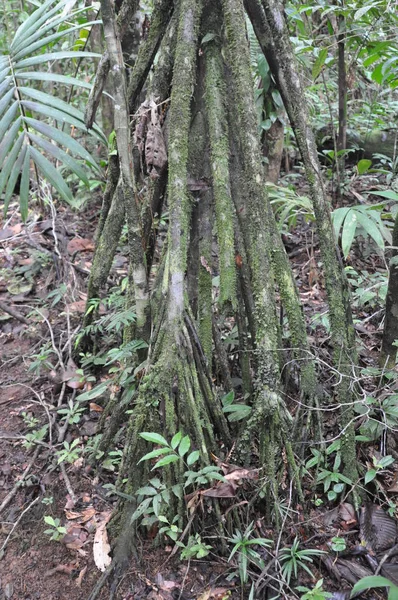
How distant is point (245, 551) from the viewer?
2133mm

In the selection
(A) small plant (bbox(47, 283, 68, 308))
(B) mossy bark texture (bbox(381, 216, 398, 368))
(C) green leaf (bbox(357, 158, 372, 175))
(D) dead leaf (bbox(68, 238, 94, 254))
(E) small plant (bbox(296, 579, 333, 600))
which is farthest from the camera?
(D) dead leaf (bbox(68, 238, 94, 254))

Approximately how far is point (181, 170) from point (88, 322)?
1.52 m

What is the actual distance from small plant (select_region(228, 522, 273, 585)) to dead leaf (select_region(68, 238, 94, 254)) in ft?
10.5

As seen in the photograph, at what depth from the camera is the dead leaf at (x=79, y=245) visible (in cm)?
474

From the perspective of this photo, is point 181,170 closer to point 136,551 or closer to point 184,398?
point 184,398

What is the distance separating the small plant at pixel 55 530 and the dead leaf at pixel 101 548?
0.58 ft

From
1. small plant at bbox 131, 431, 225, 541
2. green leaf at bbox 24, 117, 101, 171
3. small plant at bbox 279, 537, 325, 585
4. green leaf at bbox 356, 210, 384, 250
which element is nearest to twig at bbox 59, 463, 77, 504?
small plant at bbox 131, 431, 225, 541

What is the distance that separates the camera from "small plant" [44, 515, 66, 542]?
2387mm

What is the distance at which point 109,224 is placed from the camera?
316 cm

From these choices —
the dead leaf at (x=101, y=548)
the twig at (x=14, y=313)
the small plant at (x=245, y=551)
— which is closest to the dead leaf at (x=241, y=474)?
the small plant at (x=245, y=551)

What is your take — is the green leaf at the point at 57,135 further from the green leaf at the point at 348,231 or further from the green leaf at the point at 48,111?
the green leaf at the point at 348,231

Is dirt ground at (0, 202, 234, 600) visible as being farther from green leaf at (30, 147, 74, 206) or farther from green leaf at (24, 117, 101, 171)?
green leaf at (24, 117, 101, 171)

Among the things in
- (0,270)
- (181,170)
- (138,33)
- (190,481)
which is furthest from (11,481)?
(138,33)

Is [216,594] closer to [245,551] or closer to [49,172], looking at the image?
[245,551]
